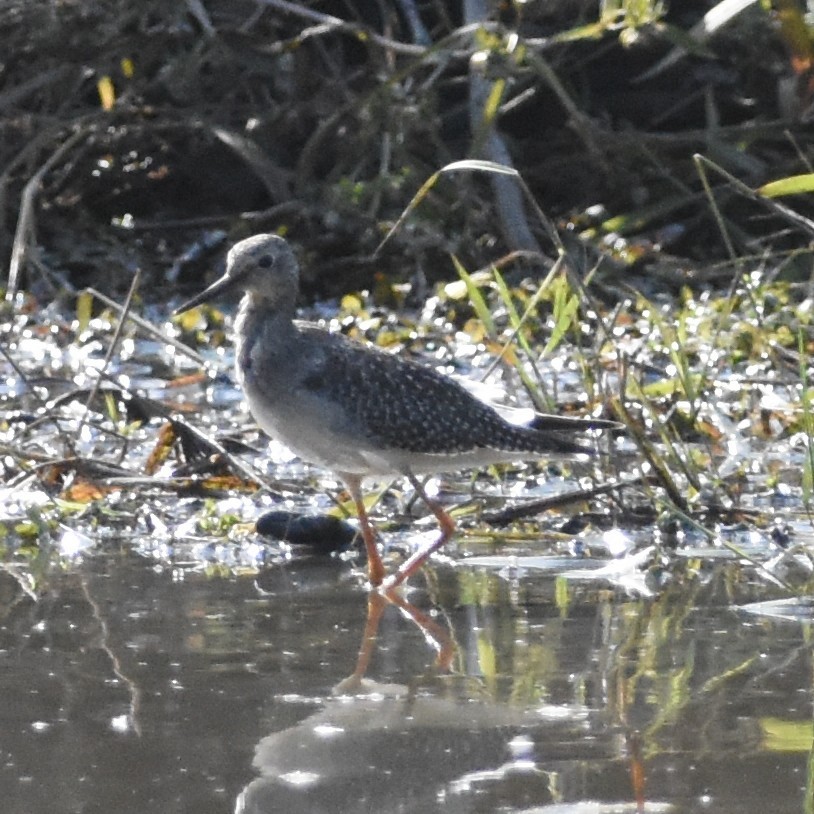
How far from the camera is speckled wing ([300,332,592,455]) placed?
18.9 feet

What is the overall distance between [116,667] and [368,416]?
5.60 feet

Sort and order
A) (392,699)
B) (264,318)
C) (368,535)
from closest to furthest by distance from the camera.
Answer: (392,699) → (368,535) → (264,318)

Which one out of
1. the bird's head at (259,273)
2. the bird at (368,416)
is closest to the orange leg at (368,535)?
the bird at (368,416)

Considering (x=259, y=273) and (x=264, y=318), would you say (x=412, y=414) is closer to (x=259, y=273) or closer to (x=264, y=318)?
(x=264, y=318)

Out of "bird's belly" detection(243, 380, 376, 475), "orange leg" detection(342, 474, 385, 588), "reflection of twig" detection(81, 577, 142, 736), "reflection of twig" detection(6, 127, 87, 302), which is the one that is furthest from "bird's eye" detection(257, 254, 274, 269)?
"reflection of twig" detection(6, 127, 87, 302)

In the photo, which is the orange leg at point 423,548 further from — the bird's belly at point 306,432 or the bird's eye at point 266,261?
the bird's eye at point 266,261

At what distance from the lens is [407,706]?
398 centimetres

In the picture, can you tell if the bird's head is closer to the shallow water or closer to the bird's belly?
the bird's belly

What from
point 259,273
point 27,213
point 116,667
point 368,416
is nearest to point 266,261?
point 259,273

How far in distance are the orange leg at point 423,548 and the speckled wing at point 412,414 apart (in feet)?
0.50

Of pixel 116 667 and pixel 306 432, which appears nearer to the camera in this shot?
pixel 116 667

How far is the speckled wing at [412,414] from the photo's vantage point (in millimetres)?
5754

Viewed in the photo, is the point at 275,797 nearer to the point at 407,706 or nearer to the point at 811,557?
the point at 407,706

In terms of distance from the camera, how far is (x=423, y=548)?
19.1ft
